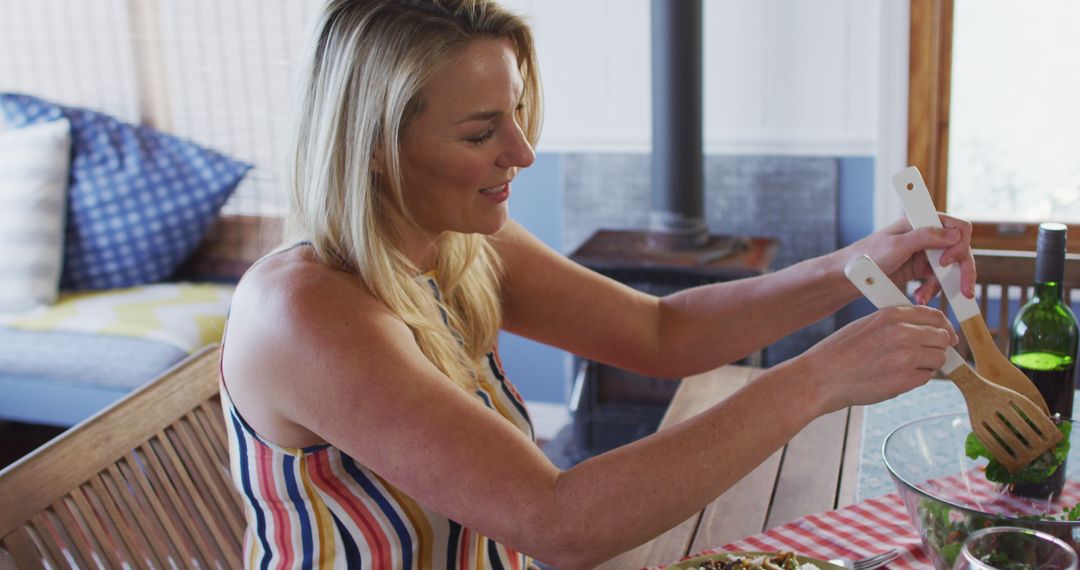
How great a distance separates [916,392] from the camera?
1557 mm

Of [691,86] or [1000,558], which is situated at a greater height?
[691,86]

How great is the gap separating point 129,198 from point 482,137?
7.55ft

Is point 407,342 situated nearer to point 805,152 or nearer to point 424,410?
point 424,410

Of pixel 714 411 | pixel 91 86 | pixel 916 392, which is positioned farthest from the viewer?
pixel 91 86

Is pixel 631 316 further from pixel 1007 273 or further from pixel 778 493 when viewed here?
pixel 1007 273

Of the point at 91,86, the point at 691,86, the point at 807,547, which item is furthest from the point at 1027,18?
the point at 91,86

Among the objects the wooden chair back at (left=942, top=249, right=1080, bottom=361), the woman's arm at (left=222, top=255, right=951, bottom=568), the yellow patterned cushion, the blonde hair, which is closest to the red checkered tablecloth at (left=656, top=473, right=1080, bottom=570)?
the woman's arm at (left=222, top=255, right=951, bottom=568)

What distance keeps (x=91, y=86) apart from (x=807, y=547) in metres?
3.01

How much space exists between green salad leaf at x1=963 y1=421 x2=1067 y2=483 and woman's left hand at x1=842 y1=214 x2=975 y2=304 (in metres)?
0.18

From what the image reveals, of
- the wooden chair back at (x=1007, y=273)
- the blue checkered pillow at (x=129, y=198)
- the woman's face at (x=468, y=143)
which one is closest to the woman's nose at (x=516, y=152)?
the woman's face at (x=468, y=143)

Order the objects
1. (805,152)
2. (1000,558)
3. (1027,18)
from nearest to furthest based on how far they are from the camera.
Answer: (1000,558), (1027,18), (805,152)

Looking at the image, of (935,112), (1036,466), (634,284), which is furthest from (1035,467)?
(935,112)

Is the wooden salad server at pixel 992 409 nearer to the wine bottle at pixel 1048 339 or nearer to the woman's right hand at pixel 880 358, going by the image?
the woman's right hand at pixel 880 358

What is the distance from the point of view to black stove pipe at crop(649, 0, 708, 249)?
2.59 metres
